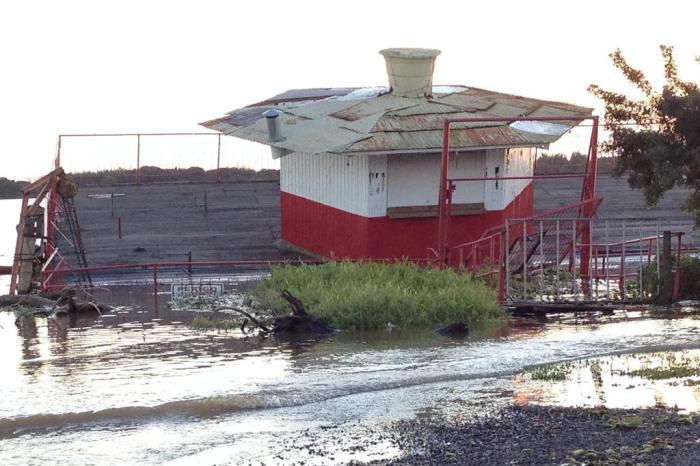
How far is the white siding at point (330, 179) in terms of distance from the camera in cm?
2747

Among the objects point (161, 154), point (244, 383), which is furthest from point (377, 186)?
point (161, 154)

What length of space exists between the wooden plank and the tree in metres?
5.28

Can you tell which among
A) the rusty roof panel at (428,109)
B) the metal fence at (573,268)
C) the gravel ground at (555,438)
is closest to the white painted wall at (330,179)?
the rusty roof panel at (428,109)

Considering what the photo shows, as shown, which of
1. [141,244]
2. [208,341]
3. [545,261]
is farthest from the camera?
[141,244]

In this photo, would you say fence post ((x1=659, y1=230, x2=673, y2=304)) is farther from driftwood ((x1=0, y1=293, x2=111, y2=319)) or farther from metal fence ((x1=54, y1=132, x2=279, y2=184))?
metal fence ((x1=54, y1=132, x2=279, y2=184))

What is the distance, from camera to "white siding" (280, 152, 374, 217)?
27.5m

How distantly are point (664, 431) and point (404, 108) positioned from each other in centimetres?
1579

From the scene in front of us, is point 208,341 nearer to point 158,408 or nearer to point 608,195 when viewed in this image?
point 158,408

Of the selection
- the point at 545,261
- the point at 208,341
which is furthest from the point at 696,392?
the point at 545,261

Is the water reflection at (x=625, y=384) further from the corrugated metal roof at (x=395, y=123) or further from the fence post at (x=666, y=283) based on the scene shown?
the corrugated metal roof at (x=395, y=123)

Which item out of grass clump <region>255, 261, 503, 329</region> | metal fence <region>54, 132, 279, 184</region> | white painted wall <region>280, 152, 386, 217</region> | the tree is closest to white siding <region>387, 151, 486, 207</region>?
white painted wall <region>280, 152, 386, 217</region>

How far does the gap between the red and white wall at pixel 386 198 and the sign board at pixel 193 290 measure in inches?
103

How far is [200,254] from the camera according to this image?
30.0 meters

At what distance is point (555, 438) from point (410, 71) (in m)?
17.3
